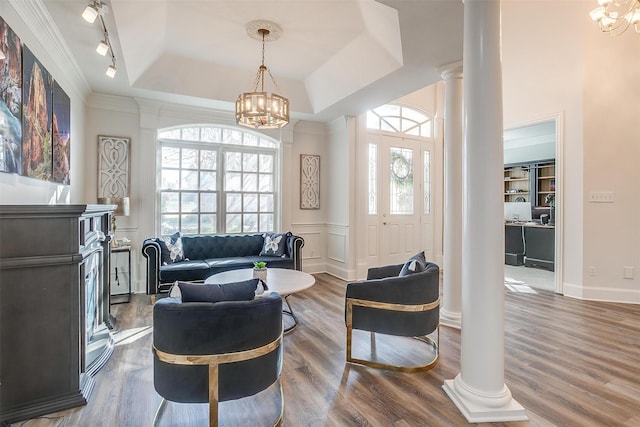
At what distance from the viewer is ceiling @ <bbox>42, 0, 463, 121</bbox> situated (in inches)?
112

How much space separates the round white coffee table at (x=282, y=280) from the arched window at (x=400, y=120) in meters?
3.27

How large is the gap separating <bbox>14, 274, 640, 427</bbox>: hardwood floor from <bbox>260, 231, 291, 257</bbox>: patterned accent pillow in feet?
5.17

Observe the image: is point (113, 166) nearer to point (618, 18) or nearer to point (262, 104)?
point (262, 104)

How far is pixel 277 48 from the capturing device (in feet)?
12.9

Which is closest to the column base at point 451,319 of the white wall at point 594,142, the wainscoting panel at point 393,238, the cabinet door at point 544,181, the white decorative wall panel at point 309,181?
the white wall at point 594,142

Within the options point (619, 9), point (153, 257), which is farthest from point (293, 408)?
point (619, 9)

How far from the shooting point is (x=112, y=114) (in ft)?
14.7

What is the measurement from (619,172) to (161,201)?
6.32 m

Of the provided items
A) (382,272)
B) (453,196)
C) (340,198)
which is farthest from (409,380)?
(340,198)

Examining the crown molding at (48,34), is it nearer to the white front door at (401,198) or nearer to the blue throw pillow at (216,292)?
the blue throw pillow at (216,292)

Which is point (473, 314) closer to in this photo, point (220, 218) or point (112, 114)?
point (220, 218)

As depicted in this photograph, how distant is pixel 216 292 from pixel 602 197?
494 cm

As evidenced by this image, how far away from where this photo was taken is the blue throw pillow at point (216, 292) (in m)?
1.74

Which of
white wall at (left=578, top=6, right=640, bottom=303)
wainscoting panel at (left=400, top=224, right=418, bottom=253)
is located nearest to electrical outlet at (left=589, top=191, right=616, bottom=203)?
white wall at (left=578, top=6, right=640, bottom=303)
